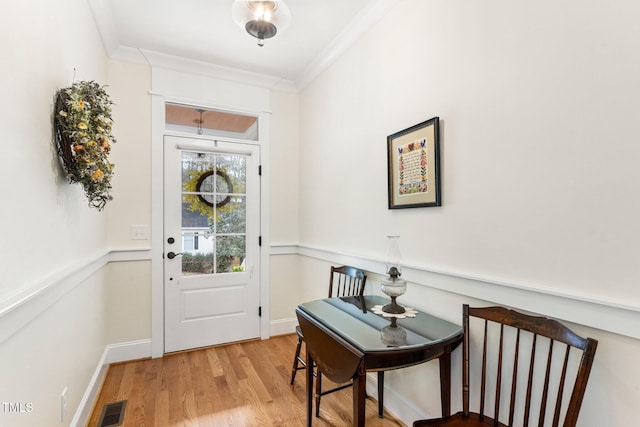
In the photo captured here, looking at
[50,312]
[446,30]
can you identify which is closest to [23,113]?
[50,312]

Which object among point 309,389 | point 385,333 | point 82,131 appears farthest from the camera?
point 309,389

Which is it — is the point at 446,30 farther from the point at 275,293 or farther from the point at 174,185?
the point at 275,293

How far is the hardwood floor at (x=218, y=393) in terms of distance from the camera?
6.68ft

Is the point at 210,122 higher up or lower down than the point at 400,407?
higher up

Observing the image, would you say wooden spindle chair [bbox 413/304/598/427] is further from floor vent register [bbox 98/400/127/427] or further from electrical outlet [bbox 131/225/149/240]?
electrical outlet [bbox 131/225/149/240]

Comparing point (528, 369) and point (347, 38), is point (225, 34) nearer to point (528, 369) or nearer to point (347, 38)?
point (347, 38)

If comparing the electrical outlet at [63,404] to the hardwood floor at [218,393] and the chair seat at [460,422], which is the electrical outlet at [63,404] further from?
the chair seat at [460,422]

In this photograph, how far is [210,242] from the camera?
315 centimetres

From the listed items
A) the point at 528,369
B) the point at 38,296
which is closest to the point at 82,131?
the point at 38,296

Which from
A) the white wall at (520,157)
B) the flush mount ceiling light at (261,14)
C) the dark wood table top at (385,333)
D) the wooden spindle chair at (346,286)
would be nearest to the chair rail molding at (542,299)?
the white wall at (520,157)

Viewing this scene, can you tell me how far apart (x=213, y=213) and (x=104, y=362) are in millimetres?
1499

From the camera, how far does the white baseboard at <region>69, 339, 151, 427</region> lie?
1.89m

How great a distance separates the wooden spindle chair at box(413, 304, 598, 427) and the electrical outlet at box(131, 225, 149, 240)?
2605 mm

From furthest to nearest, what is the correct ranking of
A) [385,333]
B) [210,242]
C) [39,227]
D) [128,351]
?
[210,242]
[128,351]
[385,333]
[39,227]
